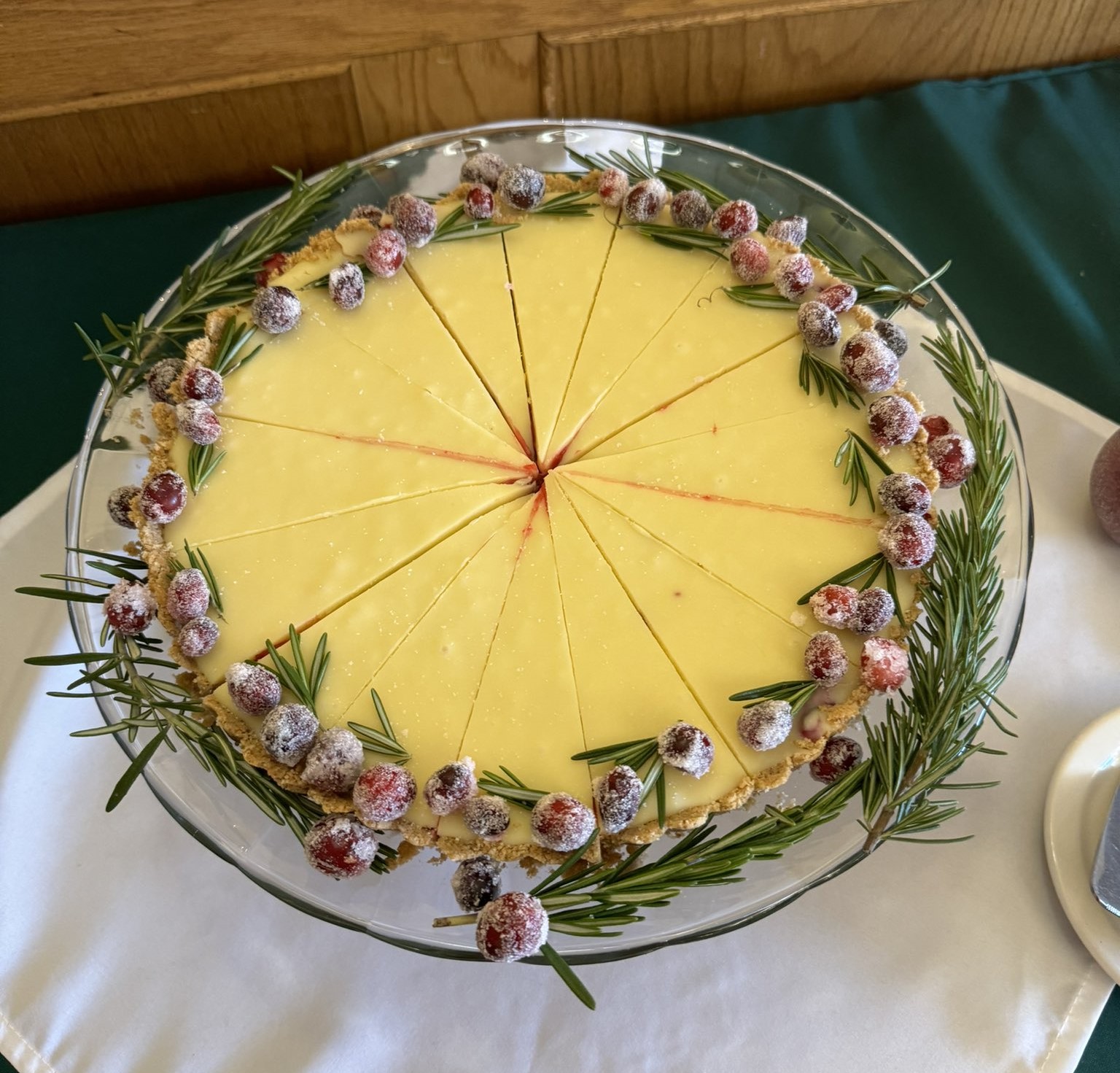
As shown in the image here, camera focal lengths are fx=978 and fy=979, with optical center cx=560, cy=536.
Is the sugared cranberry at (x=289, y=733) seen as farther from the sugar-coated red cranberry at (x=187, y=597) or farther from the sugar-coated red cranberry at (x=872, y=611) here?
the sugar-coated red cranberry at (x=872, y=611)

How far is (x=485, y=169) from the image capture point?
4.91 feet

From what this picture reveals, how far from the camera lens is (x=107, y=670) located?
123 centimetres

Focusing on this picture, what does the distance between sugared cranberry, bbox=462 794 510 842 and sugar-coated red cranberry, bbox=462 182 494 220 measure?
0.85 m

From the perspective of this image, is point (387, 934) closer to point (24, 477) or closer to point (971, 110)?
point (24, 477)

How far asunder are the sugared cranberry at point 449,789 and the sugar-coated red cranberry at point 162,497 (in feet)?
1.68

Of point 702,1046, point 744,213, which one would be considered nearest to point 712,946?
point 702,1046

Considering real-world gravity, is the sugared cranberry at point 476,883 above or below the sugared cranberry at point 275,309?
below

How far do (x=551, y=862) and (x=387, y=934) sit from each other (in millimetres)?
224

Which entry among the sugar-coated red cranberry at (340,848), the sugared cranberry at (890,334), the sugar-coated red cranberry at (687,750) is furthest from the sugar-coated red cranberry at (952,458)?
the sugar-coated red cranberry at (340,848)

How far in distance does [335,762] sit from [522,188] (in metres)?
0.86

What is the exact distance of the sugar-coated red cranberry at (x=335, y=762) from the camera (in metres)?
1.14

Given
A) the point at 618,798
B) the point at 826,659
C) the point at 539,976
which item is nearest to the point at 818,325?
the point at 826,659

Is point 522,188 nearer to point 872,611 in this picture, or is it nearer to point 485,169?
point 485,169

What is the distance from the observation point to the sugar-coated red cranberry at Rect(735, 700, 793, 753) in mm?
1141
